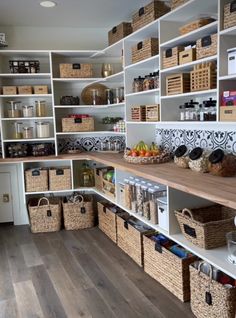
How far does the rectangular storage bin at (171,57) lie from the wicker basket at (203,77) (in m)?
0.22

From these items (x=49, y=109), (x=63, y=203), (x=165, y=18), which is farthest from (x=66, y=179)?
(x=165, y=18)

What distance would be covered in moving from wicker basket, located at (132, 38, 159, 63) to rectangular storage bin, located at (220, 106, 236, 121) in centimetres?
103

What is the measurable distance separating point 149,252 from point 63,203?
1547mm

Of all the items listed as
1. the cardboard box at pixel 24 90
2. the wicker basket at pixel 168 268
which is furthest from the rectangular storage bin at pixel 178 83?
the cardboard box at pixel 24 90

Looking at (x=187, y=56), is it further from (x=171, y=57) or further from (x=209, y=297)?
(x=209, y=297)

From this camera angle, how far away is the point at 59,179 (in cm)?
382

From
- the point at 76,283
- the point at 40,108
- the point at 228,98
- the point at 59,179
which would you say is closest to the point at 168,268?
the point at 76,283

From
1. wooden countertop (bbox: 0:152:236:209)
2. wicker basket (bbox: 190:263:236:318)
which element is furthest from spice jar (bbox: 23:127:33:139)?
wicker basket (bbox: 190:263:236:318)

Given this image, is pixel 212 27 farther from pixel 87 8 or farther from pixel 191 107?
pixel 87 8

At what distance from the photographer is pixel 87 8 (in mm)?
3268

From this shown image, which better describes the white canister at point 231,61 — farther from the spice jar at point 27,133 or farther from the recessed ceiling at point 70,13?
the spice jar at point 27,133

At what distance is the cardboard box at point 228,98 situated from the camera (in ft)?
6.60

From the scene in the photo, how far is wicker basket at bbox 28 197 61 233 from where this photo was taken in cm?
380

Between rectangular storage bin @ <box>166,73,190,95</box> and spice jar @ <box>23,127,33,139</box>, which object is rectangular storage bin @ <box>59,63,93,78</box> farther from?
rectangular storage bin @ <box>166,73,190,95</box>
